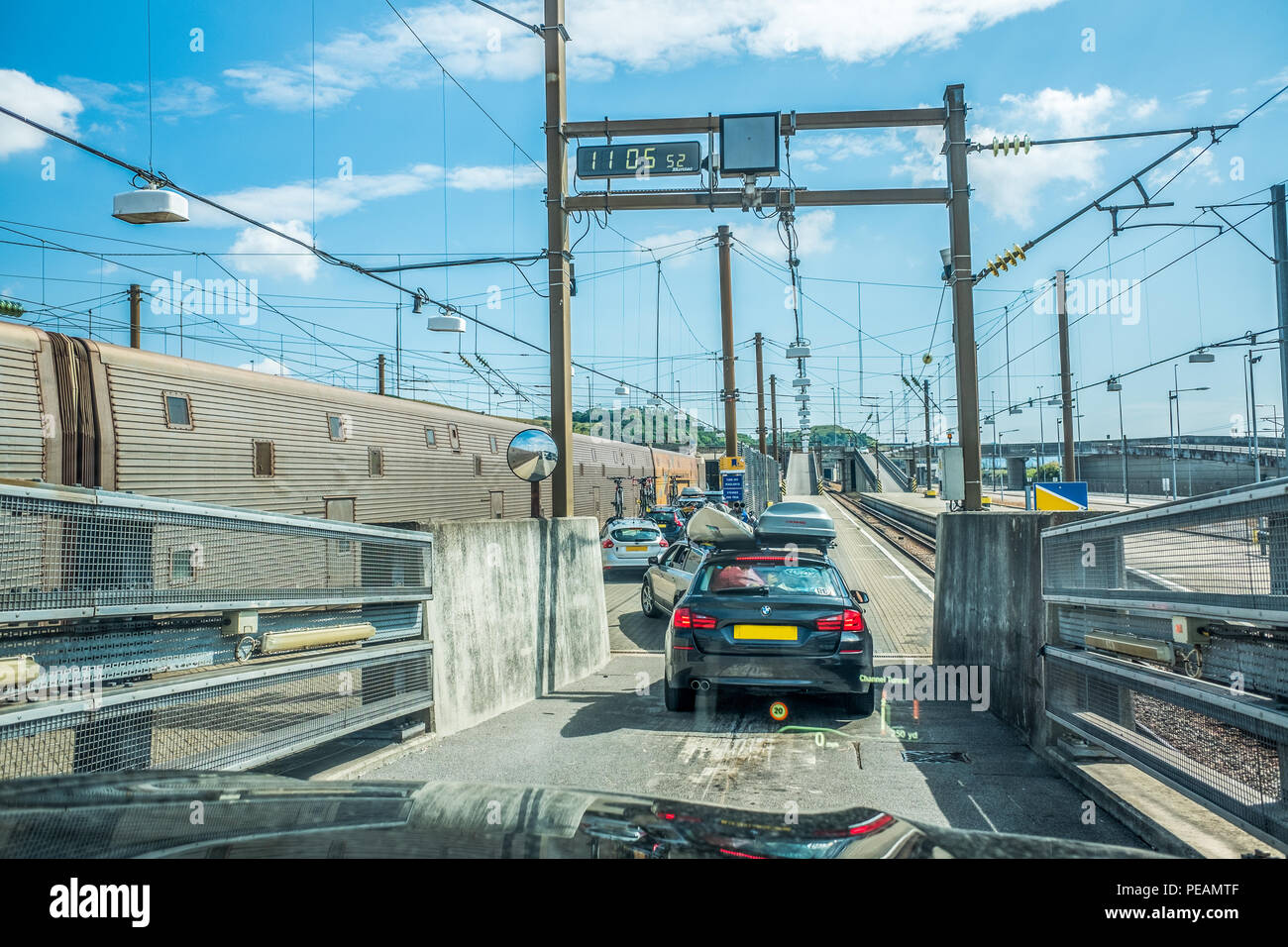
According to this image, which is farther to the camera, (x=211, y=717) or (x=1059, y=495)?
(x=1059, y=495)

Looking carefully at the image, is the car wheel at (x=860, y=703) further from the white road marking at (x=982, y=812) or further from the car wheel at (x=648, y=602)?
the car wheel at (x=648, y=602)

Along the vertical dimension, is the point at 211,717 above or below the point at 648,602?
above

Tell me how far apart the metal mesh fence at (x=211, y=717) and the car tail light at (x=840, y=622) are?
3.07m

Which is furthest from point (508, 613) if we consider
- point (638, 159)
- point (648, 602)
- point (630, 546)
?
point (630, 546)

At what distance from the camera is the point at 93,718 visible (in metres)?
3.83

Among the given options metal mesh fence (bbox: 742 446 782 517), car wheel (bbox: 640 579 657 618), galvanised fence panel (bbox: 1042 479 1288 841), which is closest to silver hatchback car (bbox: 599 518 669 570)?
car wheel (bbox: 640 579 657 618)

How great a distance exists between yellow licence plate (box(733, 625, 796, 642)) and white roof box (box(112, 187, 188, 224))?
6.84 m

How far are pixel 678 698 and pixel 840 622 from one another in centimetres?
146

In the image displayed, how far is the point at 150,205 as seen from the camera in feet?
30.9

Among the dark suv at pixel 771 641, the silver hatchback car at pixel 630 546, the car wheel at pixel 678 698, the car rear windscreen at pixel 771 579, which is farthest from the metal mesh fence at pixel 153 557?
the silver hatchback car at pixel 630 546

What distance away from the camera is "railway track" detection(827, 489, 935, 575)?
87.0 feet

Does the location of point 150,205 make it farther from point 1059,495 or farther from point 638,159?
point 1059,495

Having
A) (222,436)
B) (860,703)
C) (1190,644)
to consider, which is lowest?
(860,703)
